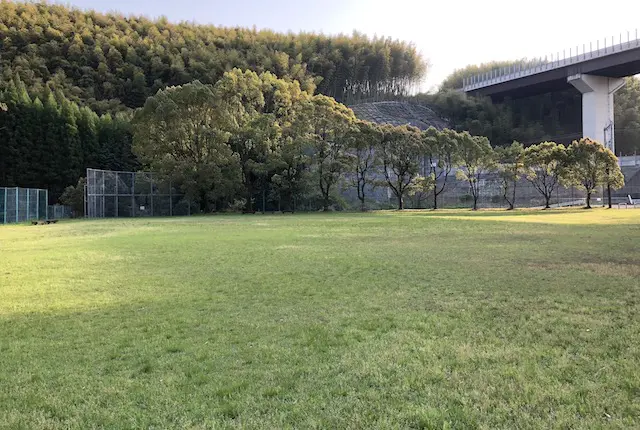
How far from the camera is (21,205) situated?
3228cm

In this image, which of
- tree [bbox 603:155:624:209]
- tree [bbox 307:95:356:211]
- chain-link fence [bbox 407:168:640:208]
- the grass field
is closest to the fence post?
tree [bbox 307:95:356:211]

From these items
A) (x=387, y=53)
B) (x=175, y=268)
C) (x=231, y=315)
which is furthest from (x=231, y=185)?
(x=387, y=53)

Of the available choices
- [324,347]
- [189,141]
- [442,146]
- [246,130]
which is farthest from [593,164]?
[324,347]

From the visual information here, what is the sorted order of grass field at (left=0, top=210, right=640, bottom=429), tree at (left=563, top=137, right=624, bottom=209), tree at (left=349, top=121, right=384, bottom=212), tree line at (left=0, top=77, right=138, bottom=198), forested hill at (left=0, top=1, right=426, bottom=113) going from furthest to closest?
forested hill at (left=0, top=1, right=426, bottom=113), tree line at (left=0, top=77, right=138, bottom=198), tree at (left=349, top=121, right=384, bottom=212), tree at (left=563, top=137, right=624, bottom=209), grass field at (left=0, top=210, right=640, bottom=429)

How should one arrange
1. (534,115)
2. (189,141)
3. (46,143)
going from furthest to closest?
1. (534,115)
2. (46,143)
3. (189,141)

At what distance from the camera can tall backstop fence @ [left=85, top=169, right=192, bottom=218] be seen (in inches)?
1475

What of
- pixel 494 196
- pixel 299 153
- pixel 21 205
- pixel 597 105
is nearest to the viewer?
pixel 21 205

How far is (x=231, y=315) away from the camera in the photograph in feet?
18.5

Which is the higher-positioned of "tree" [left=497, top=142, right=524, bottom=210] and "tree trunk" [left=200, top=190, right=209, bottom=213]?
"tree" [left=497, top=142, right=524, bottom=210]

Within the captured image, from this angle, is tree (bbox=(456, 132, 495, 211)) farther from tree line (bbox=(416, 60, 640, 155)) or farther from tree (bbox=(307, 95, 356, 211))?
tree line (bbox=(416, 60, 640, 155))

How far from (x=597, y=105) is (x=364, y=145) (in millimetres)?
38689

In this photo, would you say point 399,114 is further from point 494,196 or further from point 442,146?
point 442,146

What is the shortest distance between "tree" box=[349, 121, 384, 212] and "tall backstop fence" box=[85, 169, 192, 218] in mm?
15774

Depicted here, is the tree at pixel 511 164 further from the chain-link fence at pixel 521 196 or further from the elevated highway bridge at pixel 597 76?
the elevated highway bridge at pixel 597 76
